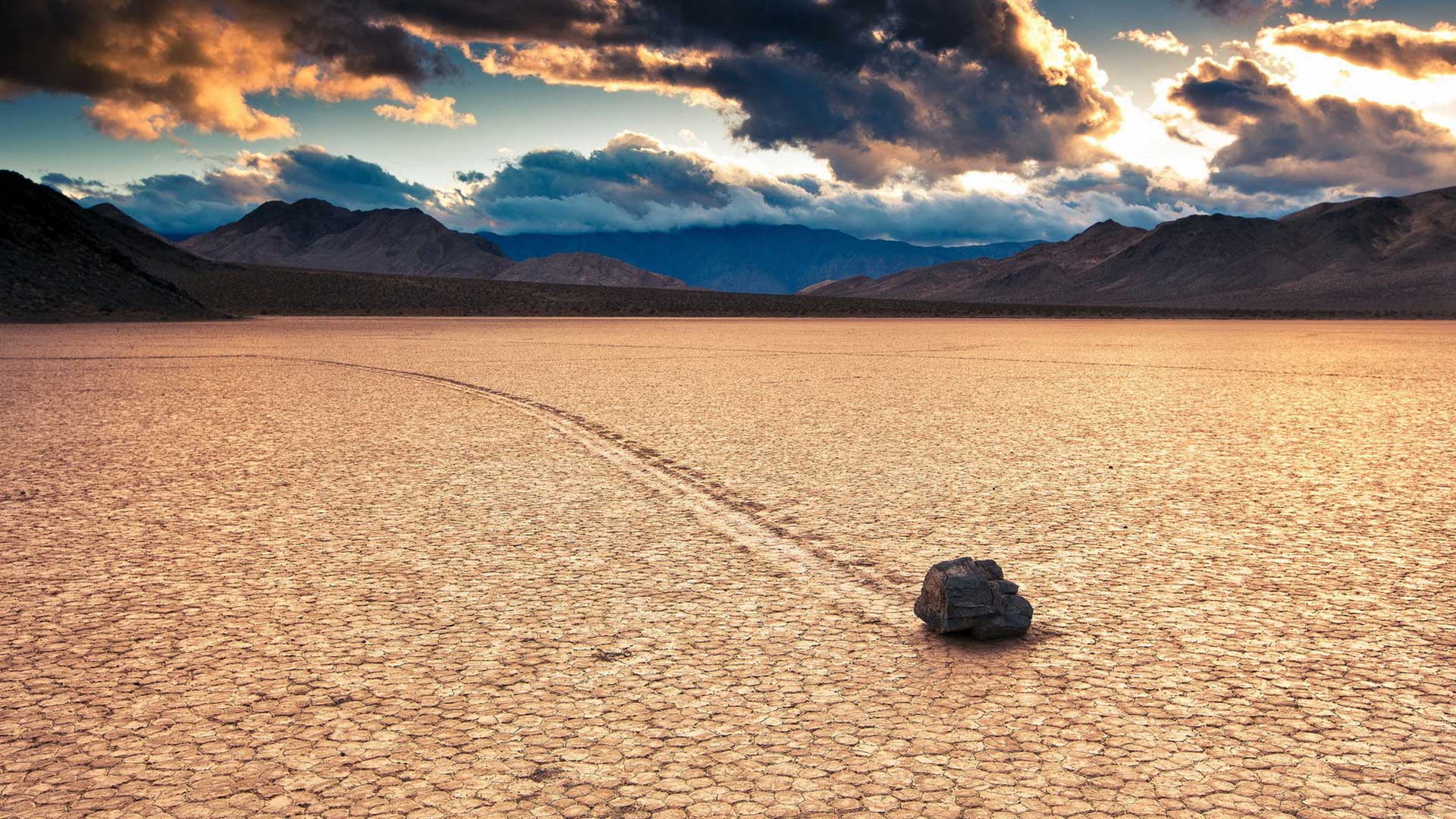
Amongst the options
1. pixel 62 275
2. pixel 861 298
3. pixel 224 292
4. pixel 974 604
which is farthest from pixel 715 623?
pixel 861 298

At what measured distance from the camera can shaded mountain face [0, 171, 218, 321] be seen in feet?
157

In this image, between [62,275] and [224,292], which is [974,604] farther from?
[224,292]

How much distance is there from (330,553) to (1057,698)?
3.99 meters

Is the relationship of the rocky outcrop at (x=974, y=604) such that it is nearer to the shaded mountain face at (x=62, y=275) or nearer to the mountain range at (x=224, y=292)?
the mountain range at (x=224, y=292)

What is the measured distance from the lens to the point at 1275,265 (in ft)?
514

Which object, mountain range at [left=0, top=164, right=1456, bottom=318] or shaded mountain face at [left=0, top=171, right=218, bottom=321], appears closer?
shaded mountain face at [left=0, top=171, right=218, bottom=321]

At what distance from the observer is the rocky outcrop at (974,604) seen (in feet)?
14.1

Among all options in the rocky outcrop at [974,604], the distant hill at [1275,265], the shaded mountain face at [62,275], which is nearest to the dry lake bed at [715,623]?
the rocky outcrop at [974,604]

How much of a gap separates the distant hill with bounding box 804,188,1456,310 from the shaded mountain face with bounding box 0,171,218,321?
117 m

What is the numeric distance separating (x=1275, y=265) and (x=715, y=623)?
174609 mm

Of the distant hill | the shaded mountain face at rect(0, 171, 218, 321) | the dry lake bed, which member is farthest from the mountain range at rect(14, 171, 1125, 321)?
the distant hill

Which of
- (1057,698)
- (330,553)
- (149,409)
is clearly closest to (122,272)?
(149,409)

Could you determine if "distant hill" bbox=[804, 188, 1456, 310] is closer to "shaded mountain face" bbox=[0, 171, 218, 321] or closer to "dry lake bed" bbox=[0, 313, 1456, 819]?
"shaded mountain face" bbox=[0, 171, 218, 321]

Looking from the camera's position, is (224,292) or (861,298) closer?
(224,292)
